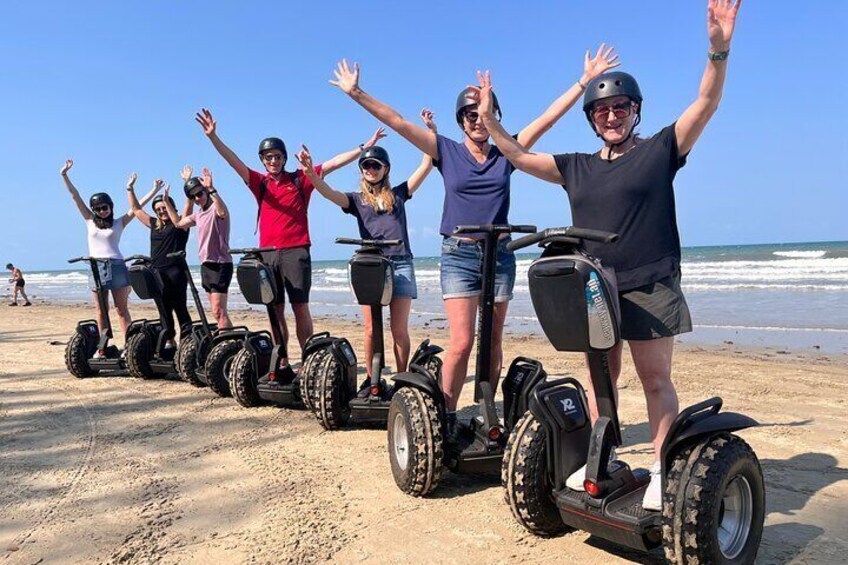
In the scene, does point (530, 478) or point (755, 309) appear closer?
point (530, 478)

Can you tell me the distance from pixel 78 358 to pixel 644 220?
7.09 m

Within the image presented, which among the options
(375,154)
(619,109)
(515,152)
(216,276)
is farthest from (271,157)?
(619,109)

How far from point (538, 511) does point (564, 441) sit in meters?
0.35

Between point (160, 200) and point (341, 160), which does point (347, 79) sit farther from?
point (160, 200)

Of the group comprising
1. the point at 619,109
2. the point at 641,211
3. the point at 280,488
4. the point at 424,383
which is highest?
the point at 619,109

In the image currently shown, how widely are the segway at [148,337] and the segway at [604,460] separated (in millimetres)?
5489

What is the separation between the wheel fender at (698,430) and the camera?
230cm

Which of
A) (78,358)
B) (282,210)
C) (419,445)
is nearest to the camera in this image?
(419,445)

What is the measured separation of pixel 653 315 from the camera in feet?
8.62

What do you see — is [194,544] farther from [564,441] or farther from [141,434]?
[141,434]

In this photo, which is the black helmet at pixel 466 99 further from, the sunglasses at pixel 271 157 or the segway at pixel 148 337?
the segway at pixel 148 337

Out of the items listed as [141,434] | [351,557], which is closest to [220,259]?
[141,434]

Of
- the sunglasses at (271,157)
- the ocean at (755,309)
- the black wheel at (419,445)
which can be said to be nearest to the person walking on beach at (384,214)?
the sunglasses at (271,157)

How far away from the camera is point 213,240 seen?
6.57 meters
